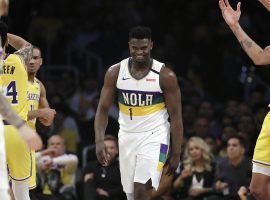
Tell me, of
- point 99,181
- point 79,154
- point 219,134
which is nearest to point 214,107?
point 219,134

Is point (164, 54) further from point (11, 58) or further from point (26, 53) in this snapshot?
point (11, 58)

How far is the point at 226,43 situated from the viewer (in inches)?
675

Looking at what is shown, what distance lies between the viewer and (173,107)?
911 cm

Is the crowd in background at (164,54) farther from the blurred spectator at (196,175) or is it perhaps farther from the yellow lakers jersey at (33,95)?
the yellow lakers jersey at (33,95)

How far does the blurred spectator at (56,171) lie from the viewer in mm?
11859

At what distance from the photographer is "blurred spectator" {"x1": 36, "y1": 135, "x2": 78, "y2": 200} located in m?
11.9

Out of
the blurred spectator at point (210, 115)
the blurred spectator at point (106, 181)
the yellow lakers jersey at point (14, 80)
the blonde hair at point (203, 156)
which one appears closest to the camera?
the yellow lakers jersey at point (14, 80)

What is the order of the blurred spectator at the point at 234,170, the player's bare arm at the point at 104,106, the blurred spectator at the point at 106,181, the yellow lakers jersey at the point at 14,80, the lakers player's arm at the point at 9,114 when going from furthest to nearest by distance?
the blurred spectator at the point at 234,170 < the blurred spectator at the point at 106,181 < the player's bare arm at the point at 104,106 < the yellow lakers jersey at the point at 14,80 < the lakers player's arm at the point at 9,114

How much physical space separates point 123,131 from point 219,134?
18.5ft

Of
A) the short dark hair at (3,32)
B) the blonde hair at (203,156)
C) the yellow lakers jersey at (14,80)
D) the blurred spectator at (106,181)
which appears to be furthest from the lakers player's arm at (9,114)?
the blonde hair at (203,156)

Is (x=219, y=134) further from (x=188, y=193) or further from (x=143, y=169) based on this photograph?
(x=143, y=169)

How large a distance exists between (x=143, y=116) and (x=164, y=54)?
26.1 feet

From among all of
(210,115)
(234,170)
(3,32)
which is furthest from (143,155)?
(210,115)

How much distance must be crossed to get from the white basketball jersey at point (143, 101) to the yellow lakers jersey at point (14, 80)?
1.14 m
